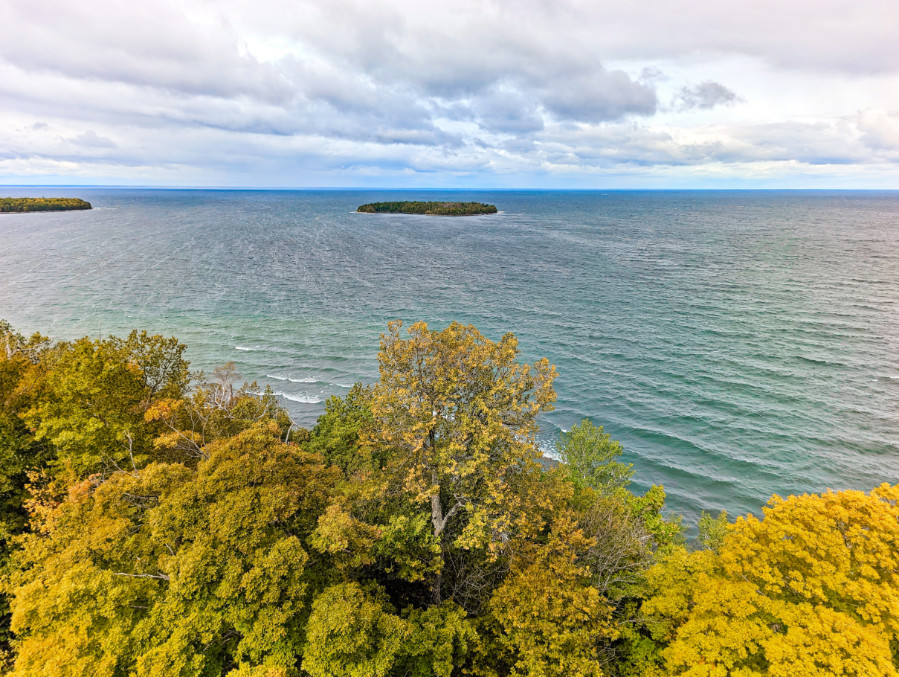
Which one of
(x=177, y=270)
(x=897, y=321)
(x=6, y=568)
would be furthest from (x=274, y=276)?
(x=897, y=321)

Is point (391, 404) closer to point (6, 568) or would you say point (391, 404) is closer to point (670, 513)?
point (6, 568)

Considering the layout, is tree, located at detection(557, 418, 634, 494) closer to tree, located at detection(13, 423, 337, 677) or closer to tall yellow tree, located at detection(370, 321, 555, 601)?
tall yellow tree, located at detection(370, 321, 555, 601)

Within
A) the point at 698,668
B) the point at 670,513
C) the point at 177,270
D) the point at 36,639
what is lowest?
the point at 670,513

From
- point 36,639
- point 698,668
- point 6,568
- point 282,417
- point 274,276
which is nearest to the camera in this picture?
point 36,639

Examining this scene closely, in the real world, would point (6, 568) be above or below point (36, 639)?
below

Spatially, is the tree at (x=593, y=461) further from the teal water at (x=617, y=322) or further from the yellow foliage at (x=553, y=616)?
the yellow foliage at (x=553, y=616)

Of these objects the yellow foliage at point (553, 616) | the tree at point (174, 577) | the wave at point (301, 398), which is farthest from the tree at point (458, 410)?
the wave at point (301, 398)
